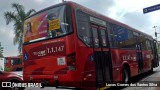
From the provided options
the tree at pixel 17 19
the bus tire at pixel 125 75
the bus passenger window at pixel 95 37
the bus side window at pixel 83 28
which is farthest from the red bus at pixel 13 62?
the bus side window at pixel 83 28

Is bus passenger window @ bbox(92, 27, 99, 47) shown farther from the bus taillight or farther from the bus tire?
the bus tire

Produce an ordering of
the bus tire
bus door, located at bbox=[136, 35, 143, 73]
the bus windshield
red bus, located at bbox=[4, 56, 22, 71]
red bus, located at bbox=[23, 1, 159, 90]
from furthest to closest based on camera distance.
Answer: red bus, located at bbox=[4, 56, 22, 71] → bus door, located at bbox=[136, 35, 143, 73] → the bus tire → the bus windshield → red bus, located at bbox=[23, 1, 159, 90]

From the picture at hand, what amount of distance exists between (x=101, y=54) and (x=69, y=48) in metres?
1.90

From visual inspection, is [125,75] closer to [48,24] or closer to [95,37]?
[95,37]

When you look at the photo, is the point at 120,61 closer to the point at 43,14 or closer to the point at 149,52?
the point at 43,14

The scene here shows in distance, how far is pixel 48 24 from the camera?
8320mm

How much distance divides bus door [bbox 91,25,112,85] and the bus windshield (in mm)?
1321

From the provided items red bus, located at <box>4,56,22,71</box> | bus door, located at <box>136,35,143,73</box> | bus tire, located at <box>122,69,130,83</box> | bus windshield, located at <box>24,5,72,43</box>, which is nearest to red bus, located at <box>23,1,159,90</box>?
bus windshield, located at <box>24,5,72,43</box>

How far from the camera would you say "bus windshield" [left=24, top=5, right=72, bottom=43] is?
7883 millimetres

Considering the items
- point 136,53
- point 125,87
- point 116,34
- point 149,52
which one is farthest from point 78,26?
point 149,52

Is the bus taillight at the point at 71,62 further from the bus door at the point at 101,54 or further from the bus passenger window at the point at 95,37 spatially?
the bus passenger window at the point at 95,37

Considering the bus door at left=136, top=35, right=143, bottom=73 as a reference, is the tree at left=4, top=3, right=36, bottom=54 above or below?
above

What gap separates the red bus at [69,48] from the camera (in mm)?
7645

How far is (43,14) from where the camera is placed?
28.5ft
